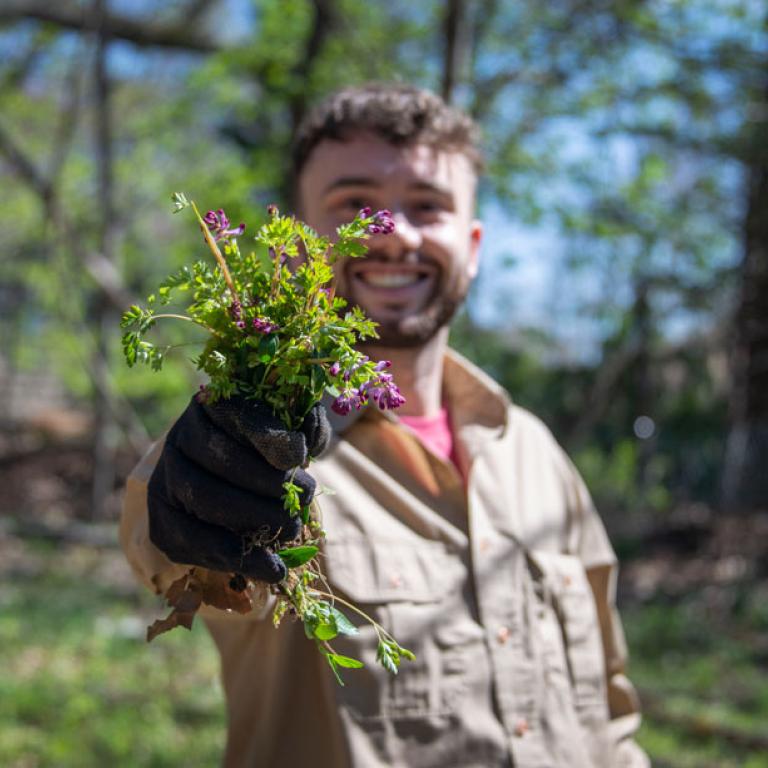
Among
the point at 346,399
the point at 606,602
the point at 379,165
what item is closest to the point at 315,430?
the point at 346,399

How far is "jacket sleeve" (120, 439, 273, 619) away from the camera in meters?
Result: 1.65

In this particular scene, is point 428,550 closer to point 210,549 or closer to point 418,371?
point 418,371

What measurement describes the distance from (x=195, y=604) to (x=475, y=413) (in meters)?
0.96

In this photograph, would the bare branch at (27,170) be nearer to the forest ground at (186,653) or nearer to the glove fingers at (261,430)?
the forest ground at (186,653)

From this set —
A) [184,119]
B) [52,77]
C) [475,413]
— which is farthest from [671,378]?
[475,413]

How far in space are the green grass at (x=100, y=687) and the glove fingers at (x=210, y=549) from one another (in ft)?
10.8

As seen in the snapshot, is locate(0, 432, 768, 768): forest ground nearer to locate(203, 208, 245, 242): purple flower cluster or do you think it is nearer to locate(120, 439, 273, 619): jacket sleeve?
locate(120, 439, 273, 619): jacket sleeve

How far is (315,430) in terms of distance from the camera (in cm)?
141

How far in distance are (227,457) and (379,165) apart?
0.96m

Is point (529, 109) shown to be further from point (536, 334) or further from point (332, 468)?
point (332, 468)

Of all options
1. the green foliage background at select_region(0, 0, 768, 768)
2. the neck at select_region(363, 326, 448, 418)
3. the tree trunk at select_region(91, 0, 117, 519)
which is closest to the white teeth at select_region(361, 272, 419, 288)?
the neck at select_region(363, 326, 448, 418)

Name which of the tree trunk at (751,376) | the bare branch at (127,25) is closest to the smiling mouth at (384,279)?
the tree trunk at (751,376)

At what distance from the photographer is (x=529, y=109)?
23.0 ft

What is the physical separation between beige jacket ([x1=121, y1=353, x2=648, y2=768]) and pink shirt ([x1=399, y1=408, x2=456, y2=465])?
1.2 inches
